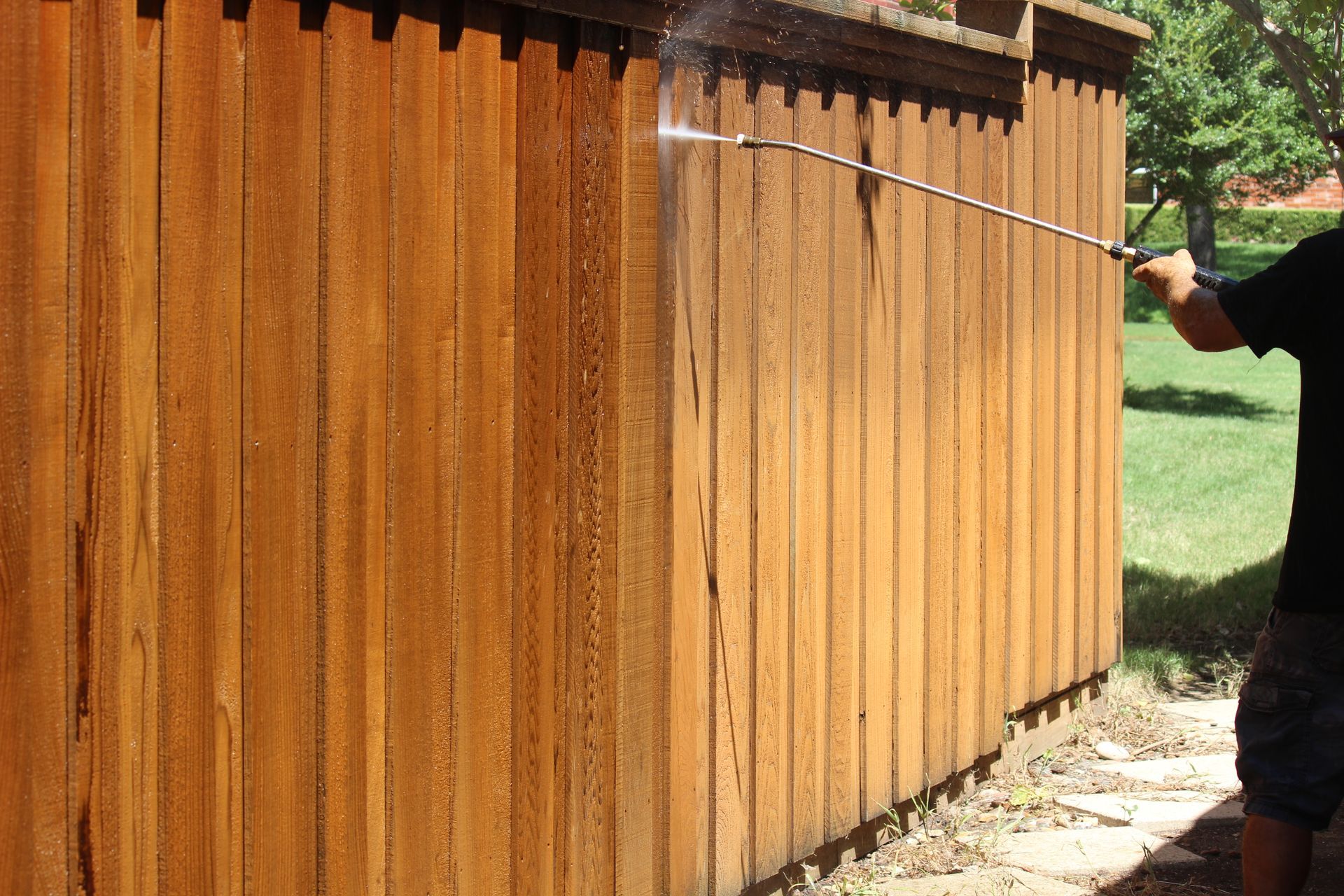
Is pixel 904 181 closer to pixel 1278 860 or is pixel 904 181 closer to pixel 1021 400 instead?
pixel 1021 400

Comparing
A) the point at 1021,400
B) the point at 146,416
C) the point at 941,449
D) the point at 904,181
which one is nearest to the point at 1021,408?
the point at 1021,400

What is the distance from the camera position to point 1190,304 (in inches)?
132

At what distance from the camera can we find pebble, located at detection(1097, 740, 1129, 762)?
5398mm

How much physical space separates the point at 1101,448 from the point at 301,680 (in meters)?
4.07

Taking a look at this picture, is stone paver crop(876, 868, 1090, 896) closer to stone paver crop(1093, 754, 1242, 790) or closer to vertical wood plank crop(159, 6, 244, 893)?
stone paver crop(1093, 754, 1242, 790)

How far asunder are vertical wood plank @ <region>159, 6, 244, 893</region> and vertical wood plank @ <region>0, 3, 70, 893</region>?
0.17 metres

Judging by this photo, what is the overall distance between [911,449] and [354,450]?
2.24m

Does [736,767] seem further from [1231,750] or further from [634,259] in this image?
[1231,750]

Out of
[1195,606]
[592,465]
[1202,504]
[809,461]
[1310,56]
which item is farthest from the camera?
[1202,504]

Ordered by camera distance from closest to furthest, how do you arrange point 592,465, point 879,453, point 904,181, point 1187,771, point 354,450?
point 354,450 < point 592,465 < point 904,181 < point 879,453 < point 1187,771

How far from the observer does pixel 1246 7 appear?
258 inches

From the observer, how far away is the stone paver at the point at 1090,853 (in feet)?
14.0

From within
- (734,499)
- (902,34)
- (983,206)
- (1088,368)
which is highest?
(902,34)

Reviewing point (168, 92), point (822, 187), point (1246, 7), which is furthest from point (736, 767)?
point (1246, 7)
